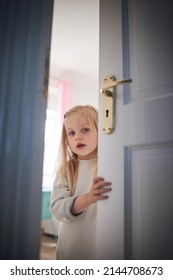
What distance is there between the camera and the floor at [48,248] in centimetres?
217

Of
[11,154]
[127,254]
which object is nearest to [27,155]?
[11,154]

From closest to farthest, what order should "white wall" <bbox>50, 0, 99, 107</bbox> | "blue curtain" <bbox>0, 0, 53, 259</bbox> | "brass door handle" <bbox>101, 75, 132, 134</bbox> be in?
1. "blue curtain" <bbox>0, 0, 53, 259</bbox>
2. "brass door handle" <bbox>101, 75, 132, 134</bbox>
3. "white wall" <bbox>50, 0, 99, 107</bbox>

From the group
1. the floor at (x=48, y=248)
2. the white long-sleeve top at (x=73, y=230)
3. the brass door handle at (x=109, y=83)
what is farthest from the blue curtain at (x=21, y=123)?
the floor at (x=48, y=248)

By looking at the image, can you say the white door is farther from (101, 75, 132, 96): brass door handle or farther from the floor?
the floor

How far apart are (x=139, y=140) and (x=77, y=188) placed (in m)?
0.44

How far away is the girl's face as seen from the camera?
1.07 m

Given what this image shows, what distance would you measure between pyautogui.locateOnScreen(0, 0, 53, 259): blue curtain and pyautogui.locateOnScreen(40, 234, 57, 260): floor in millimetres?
1744

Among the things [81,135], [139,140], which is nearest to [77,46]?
[81,135]

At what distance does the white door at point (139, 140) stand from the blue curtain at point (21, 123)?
0.31 m

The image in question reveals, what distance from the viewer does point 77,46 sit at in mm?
2775

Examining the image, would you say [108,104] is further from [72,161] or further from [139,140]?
[72,161]

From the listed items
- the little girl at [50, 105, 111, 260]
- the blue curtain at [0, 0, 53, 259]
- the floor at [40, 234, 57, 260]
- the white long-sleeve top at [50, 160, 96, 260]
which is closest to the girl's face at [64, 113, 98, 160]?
the little girl at [50, 105, 111, 260]
